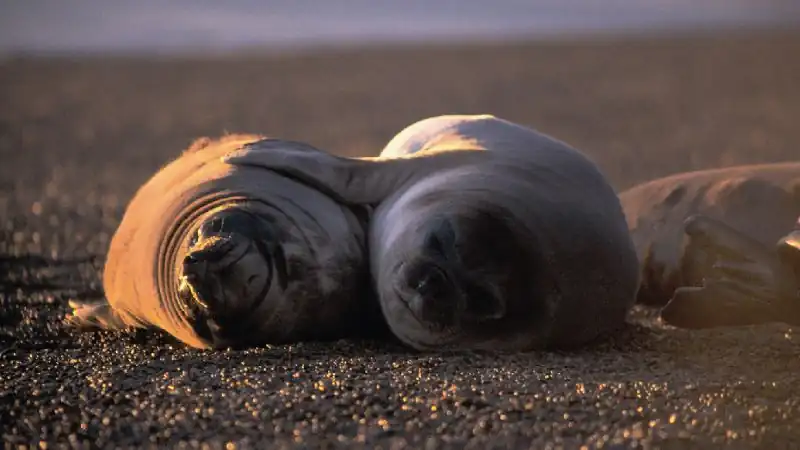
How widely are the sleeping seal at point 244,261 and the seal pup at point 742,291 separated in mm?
952

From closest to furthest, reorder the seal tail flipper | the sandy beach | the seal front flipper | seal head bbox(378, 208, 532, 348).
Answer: the sandy beach < seal head bbox(378, 208, 532, 348) < the seal front flipper < the seal tail flipper

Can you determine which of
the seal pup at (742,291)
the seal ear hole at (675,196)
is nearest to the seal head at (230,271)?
the seal pup at (742,291)

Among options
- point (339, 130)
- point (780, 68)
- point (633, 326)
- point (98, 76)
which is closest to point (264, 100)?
point (339, 130)

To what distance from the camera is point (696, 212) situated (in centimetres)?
482

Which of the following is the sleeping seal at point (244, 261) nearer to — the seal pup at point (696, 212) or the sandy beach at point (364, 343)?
the sandy beach at point (364, 343)

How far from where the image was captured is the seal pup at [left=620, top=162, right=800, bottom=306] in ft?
15.1

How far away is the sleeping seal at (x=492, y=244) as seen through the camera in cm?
338

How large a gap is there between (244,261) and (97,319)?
0.91 metres

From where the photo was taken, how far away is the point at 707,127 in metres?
10.2

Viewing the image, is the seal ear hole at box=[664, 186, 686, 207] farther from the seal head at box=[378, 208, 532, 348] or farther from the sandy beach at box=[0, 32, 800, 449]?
the seal head at box=[378, 208, 532, 348]

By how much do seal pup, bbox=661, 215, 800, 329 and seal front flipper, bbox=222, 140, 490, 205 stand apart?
742 millimetres

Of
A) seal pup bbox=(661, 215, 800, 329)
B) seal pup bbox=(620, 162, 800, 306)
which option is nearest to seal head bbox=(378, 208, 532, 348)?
seal pup bbox=(661, 215, 800, 329)

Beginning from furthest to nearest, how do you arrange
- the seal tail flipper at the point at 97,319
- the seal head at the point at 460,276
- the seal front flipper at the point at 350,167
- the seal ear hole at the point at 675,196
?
the seal ear hole at the point at 675,196 < the seal tail flipper at the point at 97,319 < the seal front flipper at the point at 350,167 < the seal head at the point at 460,276

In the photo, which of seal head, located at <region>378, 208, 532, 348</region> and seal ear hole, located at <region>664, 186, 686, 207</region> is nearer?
seal head, located at <region>378, 208, 532, 348</region>
